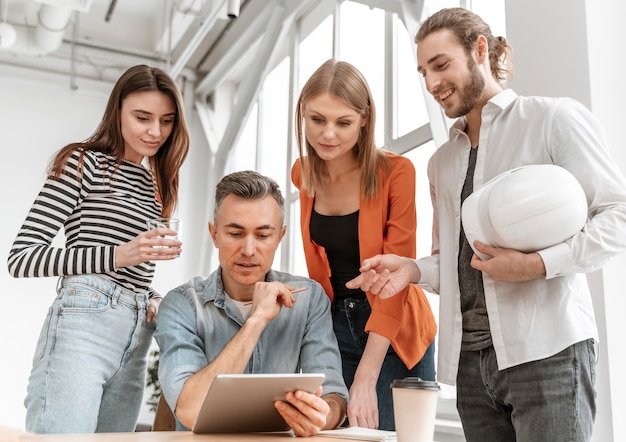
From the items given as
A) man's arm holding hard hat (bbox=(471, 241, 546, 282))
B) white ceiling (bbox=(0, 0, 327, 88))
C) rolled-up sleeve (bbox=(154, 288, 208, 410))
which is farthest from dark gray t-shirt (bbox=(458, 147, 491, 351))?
white ceiling (bbox=(0, 0, 327, 88))

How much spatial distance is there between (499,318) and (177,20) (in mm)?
5604

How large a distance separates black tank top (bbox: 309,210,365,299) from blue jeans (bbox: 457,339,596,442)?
529 mm

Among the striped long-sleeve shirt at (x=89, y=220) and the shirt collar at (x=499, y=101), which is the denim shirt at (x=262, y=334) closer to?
the striped long-sleeve shirt at (x=89, y=220)

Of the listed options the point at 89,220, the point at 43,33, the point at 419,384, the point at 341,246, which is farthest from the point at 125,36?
the point at 419,384

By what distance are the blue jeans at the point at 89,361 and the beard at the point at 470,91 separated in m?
1.03

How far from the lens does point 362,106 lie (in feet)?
6.52

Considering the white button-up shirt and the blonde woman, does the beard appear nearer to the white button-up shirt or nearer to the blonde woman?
the white button-up shirt

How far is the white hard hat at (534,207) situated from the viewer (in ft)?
4.43

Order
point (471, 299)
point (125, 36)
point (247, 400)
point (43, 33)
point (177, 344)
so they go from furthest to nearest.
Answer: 1. point (125, 36)
2. point (43, 33)
3. point (471, 299)
4. point (177, 344)
5. point (247, 400)

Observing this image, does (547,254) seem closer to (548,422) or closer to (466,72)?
(548,422)

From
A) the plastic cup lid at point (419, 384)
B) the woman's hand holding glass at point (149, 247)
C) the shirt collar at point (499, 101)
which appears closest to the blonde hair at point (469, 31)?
the shirt collar at point (499, 101)

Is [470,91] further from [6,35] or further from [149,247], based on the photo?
[6,35]

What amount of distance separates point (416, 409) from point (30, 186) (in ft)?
20.1

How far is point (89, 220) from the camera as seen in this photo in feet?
6.15
